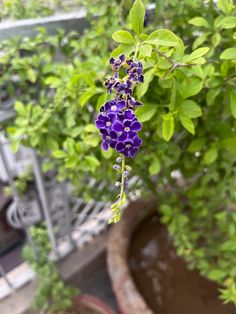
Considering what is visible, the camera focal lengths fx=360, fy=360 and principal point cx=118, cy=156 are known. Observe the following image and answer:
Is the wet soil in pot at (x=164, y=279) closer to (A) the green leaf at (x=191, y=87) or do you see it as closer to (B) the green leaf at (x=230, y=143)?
(B) the green leaf at (x=230, y=143)

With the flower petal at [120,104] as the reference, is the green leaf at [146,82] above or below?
below

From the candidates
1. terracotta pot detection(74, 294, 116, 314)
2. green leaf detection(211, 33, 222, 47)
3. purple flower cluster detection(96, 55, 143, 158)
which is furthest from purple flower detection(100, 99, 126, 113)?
terracotta pot detection(74, 294, 116, 314)

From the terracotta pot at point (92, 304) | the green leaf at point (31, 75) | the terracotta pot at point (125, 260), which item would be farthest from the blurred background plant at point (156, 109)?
the terracotta pot at point (92, 304)

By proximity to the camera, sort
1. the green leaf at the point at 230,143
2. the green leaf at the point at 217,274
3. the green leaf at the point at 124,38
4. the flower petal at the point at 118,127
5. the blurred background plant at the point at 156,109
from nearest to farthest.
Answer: the flower petal at the point at 118,127, the green leaf at the point at 124,38, the blurred background plant at the point at 156,109, the green leaf at the point at 230,143, the green leaf at the point at 217,274

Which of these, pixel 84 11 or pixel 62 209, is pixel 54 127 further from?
pixel 62 209

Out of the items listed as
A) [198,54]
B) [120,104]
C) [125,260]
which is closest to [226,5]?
[198,54]

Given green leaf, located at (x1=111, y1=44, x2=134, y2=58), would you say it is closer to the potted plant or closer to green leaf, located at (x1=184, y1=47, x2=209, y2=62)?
green leaf, located at (x1=184, y1=47, x2=209, y2=62)
